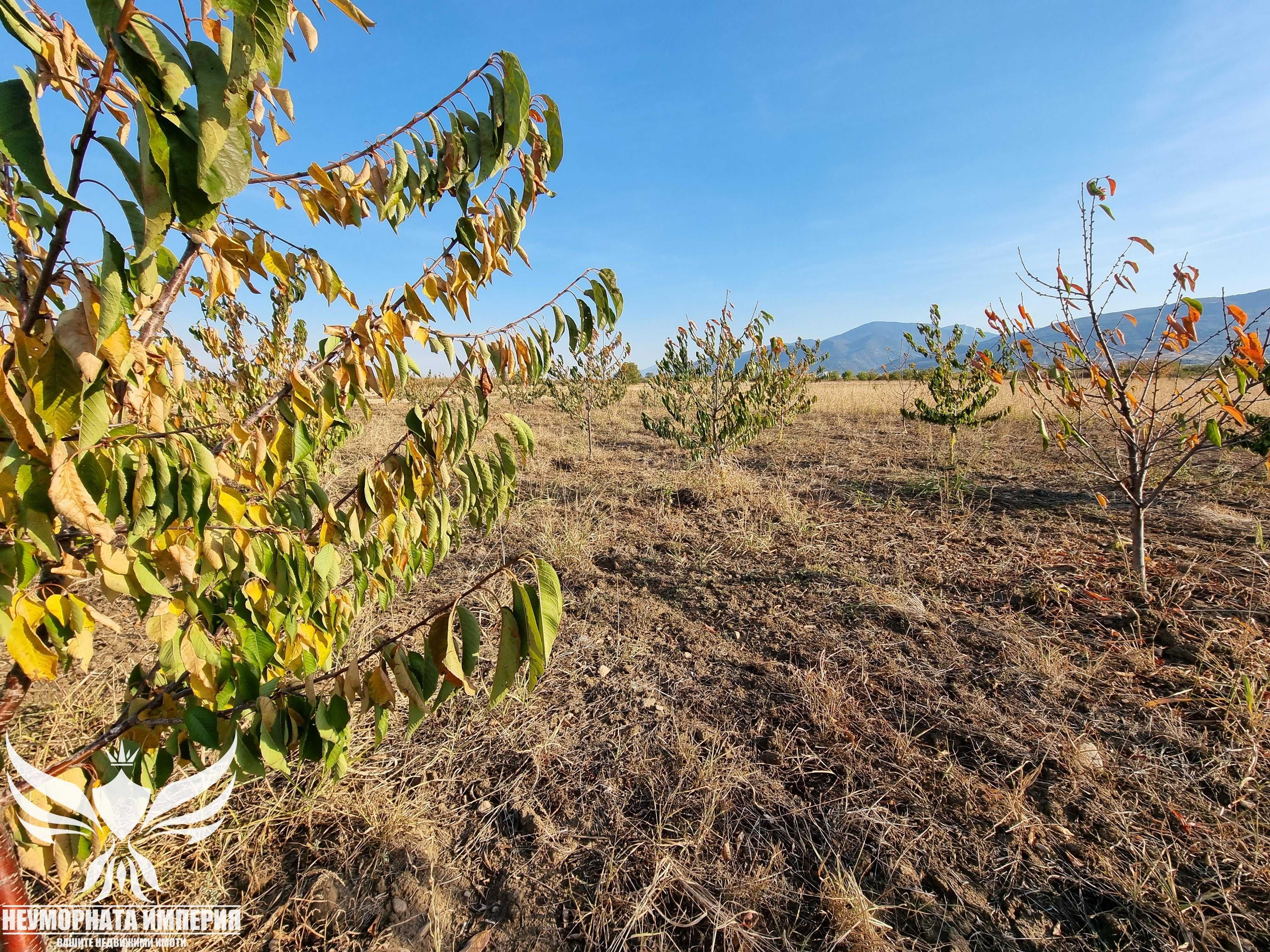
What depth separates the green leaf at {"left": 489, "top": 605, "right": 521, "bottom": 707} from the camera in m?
0.85

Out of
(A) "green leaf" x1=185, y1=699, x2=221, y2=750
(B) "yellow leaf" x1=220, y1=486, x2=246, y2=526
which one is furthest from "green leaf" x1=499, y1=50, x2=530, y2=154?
(A) "green leaf" x1=185, y1=699, x2=221, y2=750

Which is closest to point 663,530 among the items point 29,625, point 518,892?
point 518,892

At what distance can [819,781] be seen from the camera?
1974 millimetres

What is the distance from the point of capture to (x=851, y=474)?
634 cm

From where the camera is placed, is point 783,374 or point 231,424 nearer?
point 231,424

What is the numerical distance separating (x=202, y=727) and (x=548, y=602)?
70 cm

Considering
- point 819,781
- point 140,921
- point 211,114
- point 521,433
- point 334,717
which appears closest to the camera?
point 211,114

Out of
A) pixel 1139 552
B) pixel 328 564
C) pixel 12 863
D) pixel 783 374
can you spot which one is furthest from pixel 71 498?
pixel 783 374

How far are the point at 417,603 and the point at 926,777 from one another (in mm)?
2972

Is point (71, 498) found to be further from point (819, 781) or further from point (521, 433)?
point (819, 781)

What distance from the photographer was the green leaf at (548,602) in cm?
86

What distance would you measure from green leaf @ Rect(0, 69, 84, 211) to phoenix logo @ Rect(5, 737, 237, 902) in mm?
966

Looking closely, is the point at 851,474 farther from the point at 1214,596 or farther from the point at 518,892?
the point at 518,892

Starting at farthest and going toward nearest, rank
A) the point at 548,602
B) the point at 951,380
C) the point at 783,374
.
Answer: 1. the point at 783,374
2. the point at 951,380
3. the point at 548,602
